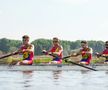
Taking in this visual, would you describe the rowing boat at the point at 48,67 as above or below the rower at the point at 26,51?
below

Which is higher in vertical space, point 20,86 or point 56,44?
point 56,44

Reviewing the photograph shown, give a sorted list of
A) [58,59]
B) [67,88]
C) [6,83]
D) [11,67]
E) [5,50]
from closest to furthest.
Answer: [67,88] → [6,83] → [11,67] → [58,59] → [5,50]

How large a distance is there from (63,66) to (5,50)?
9811cm

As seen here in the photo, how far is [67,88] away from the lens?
58.7 ft

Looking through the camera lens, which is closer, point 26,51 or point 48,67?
point 26,51

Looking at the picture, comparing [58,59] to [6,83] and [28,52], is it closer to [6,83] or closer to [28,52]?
[28,52]

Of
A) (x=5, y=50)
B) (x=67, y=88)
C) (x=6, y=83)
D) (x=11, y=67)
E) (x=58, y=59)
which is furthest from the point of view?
(x=5, y=50)

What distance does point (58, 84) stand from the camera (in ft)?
63.0

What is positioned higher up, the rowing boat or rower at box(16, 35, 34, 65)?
rower at box(16, 35, 34, 65)

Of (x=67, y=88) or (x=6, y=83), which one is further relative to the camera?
(x=6, y=83)

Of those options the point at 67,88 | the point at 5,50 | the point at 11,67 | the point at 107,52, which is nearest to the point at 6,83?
the point at 67,88

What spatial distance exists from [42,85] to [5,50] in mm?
108392

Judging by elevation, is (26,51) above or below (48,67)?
above

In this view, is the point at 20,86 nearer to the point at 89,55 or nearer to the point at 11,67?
the point at 11,67
